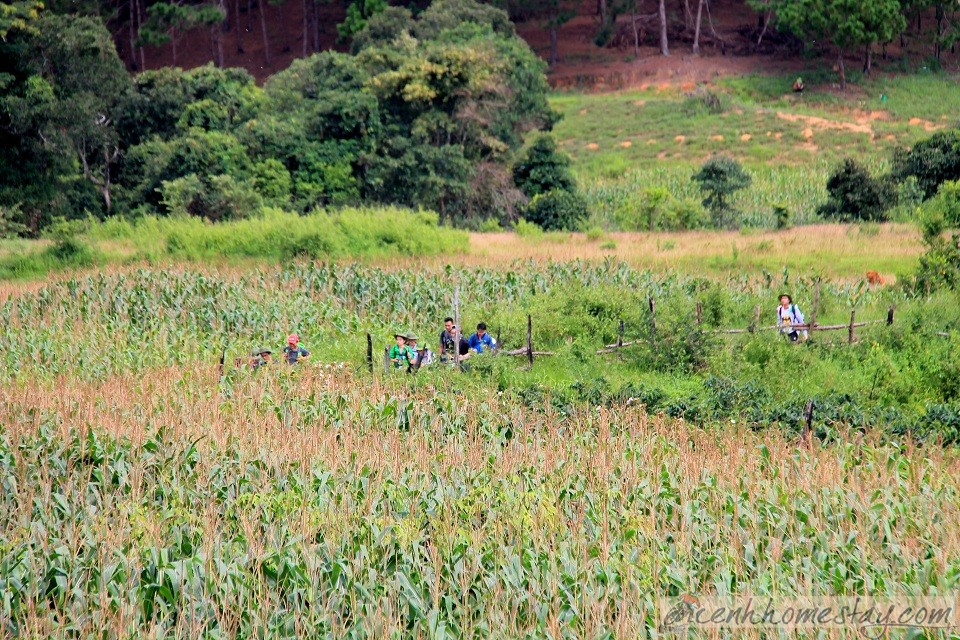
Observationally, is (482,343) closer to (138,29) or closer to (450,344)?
(450,344)

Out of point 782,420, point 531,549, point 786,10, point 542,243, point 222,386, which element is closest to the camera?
point 531,549

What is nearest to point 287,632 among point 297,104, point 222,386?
point 222,386

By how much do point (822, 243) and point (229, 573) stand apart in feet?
72.1

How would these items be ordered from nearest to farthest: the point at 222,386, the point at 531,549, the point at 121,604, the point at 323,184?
1. the point at 121,604
2. the point at 531,549
3. the point at 222,386
4. the point at 323,184

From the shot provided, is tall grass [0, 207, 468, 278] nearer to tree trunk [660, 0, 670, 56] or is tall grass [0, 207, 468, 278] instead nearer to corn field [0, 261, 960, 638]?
corn field [0, 261, 960, 638]

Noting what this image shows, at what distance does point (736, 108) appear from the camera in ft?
182

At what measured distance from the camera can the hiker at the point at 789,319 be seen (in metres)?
18.3

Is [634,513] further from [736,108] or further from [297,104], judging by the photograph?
[736,108]

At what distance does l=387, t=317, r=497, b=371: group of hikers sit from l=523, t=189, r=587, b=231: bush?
64.3 feet

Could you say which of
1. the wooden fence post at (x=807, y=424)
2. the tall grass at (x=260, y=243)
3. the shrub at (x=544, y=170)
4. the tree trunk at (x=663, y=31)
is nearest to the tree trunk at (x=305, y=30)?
the tree trunk at (x=663, y=31)

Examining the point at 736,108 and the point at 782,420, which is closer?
the point at 782,420

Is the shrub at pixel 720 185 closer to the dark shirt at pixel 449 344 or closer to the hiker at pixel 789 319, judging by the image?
the hiker at pixel 789 319

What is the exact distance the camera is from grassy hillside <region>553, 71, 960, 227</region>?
Answer: 45.6m

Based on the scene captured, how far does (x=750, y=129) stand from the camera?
52.6 meters
